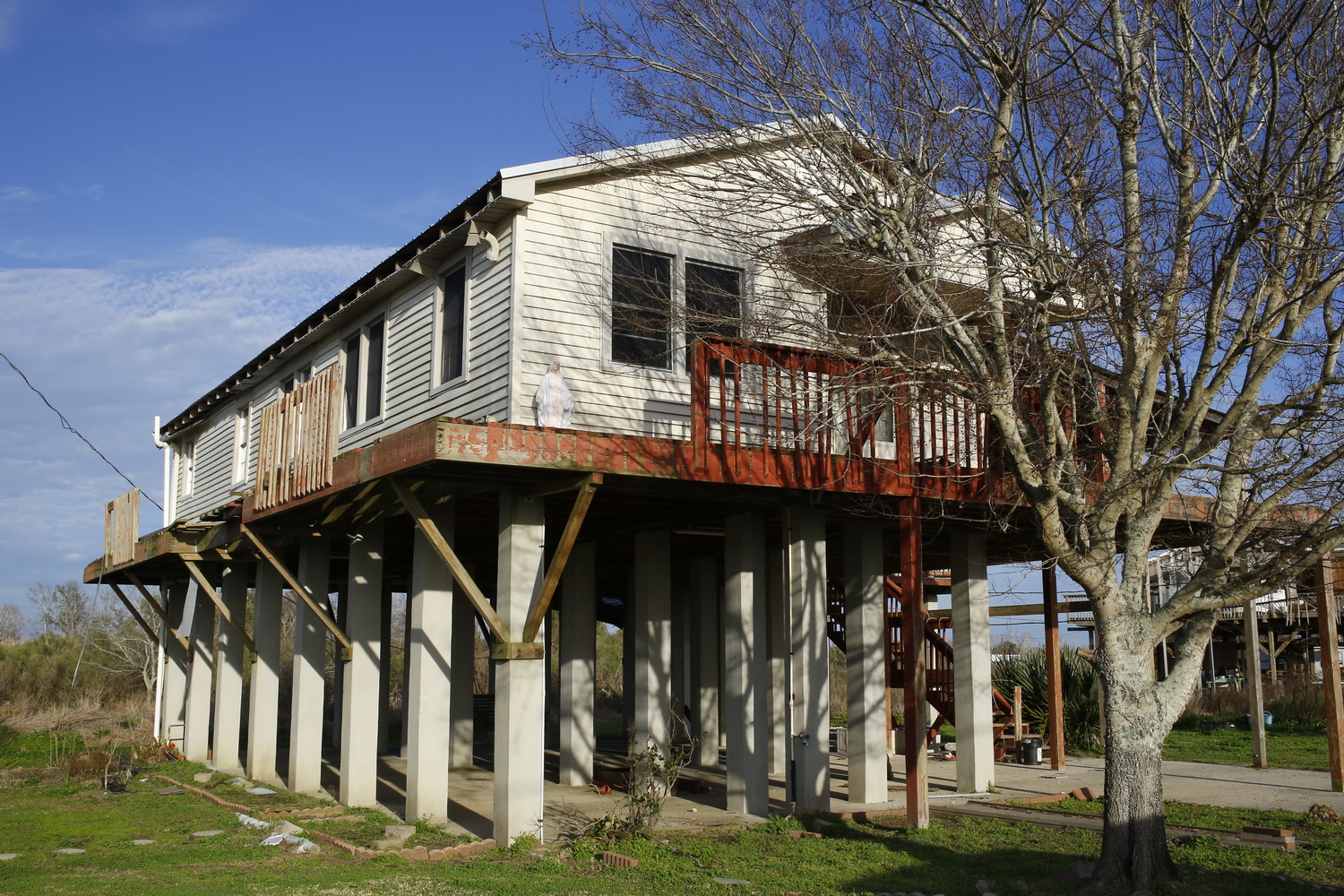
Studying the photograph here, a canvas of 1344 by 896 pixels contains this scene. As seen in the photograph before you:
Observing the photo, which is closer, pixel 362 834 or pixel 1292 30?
pixel 1292 30

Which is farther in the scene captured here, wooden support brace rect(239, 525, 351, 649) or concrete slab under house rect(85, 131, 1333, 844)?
wooden support brace rect(239, 525, 351, 649)

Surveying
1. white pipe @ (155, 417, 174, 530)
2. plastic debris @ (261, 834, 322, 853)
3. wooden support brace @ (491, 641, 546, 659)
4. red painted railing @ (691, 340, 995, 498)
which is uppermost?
white pipe @ (155, 417, 174, 530)

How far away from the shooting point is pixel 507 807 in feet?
31.6

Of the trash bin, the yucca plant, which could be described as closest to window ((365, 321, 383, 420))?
the trash bin

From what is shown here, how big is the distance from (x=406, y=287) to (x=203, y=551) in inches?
237

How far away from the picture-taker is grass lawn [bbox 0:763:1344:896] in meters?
7.97

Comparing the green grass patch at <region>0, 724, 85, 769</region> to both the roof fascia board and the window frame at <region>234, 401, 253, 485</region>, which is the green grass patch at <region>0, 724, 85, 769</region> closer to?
the window frame at <region>234, 401, 253, 485</region>

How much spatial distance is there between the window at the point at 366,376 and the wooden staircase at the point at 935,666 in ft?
22.3

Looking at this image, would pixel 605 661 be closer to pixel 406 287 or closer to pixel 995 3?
pixel 406 287

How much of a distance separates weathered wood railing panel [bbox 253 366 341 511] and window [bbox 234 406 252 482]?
7142mm

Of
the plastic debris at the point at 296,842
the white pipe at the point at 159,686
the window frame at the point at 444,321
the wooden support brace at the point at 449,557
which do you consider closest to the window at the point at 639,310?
the window frame at the point at 444,321

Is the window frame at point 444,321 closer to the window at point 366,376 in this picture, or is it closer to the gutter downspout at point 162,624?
the window at point 366,376

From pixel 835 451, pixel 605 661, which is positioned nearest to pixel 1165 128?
pixel 835 451

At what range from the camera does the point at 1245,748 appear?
17.9m
